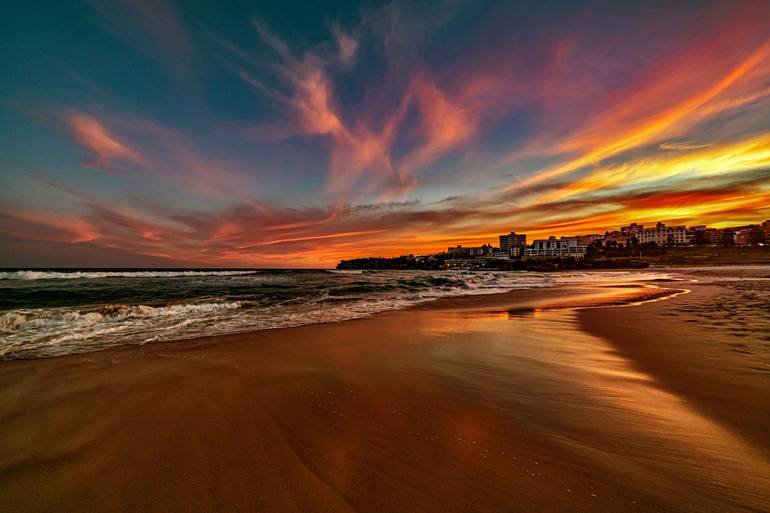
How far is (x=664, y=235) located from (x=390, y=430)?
622 ft

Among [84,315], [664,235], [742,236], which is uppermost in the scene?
[664,235]

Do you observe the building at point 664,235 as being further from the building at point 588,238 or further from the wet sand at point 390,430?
the wet sand at point 390,430

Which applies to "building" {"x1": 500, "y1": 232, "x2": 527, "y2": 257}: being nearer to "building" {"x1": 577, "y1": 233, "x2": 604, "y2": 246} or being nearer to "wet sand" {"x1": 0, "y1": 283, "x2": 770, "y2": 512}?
"building" {"x1": 577, "y1": 233, "x2": 604, "y2": 246}

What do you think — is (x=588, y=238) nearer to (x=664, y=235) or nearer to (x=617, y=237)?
(x=617, y=237)

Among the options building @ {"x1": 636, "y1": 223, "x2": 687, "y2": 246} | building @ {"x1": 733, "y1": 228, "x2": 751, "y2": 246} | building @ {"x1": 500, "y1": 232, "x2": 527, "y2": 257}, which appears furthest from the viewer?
building @ {"x1": 500, "y1": 232, "x2": 527, "y2": 257}

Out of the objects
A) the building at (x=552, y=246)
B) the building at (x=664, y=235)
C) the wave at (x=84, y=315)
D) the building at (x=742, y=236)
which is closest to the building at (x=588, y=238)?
the building at (x=552, y=246)

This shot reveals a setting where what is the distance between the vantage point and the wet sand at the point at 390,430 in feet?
7.07

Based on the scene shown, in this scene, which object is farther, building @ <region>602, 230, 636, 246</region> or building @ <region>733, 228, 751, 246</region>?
building @ <region>602, 230, 636, 246</region>

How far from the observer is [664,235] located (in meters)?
142

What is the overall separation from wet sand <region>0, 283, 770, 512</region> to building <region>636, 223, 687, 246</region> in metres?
177

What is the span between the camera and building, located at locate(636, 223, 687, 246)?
139337 millimetres

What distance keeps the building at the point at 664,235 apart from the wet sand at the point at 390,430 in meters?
177

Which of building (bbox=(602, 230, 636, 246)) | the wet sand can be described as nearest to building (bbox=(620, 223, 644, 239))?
building (bbox=(602, 230, 636, 246))

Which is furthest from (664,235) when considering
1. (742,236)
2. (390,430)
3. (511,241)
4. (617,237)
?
A: (390,430)
